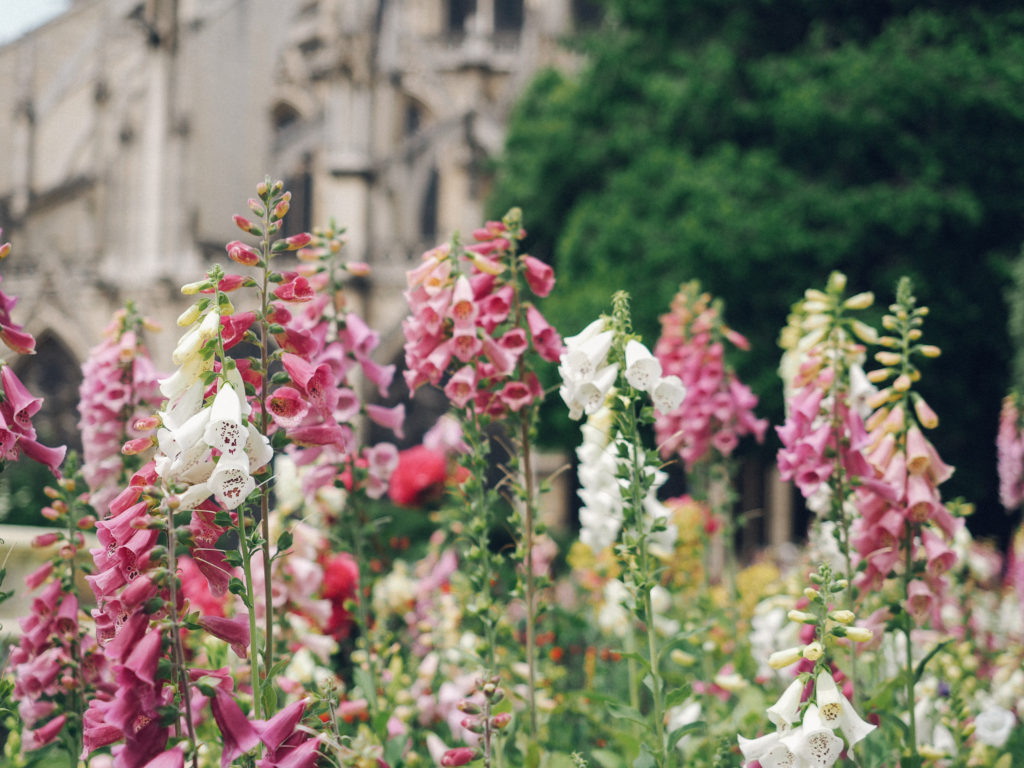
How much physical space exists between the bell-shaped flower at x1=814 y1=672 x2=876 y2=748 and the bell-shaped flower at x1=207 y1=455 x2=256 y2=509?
1.01 m

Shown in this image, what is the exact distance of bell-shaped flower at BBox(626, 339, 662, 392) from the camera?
211cm

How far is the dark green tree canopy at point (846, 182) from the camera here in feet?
35.1

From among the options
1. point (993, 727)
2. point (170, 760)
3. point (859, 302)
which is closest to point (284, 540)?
point (170, 760)

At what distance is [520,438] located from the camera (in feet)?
8.43

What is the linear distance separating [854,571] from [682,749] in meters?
1.00

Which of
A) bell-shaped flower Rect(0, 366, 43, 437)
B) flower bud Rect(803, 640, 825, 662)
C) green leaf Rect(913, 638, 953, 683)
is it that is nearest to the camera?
flower bud Rect(803, 640, 825, 662)

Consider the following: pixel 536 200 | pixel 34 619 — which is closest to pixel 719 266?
pixel 536 200

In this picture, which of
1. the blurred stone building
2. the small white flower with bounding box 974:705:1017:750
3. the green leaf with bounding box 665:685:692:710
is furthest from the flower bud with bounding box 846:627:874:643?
the blurred stone building

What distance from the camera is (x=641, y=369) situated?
83.6 inches

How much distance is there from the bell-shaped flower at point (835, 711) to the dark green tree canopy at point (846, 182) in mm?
8978

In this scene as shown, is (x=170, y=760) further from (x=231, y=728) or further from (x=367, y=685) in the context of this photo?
(x=367, y=685)

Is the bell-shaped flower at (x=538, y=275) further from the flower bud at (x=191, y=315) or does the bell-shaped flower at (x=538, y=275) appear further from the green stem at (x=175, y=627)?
the green stem at (x=175, y=627)

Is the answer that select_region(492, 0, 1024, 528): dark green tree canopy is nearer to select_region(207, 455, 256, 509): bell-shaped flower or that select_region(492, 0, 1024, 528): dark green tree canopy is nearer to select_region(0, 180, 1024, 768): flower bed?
select_region(0, 180, 1024, 768): flower bed

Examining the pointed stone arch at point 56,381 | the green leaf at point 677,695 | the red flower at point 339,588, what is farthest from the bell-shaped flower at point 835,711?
the pointed stone arch at point 56,381
